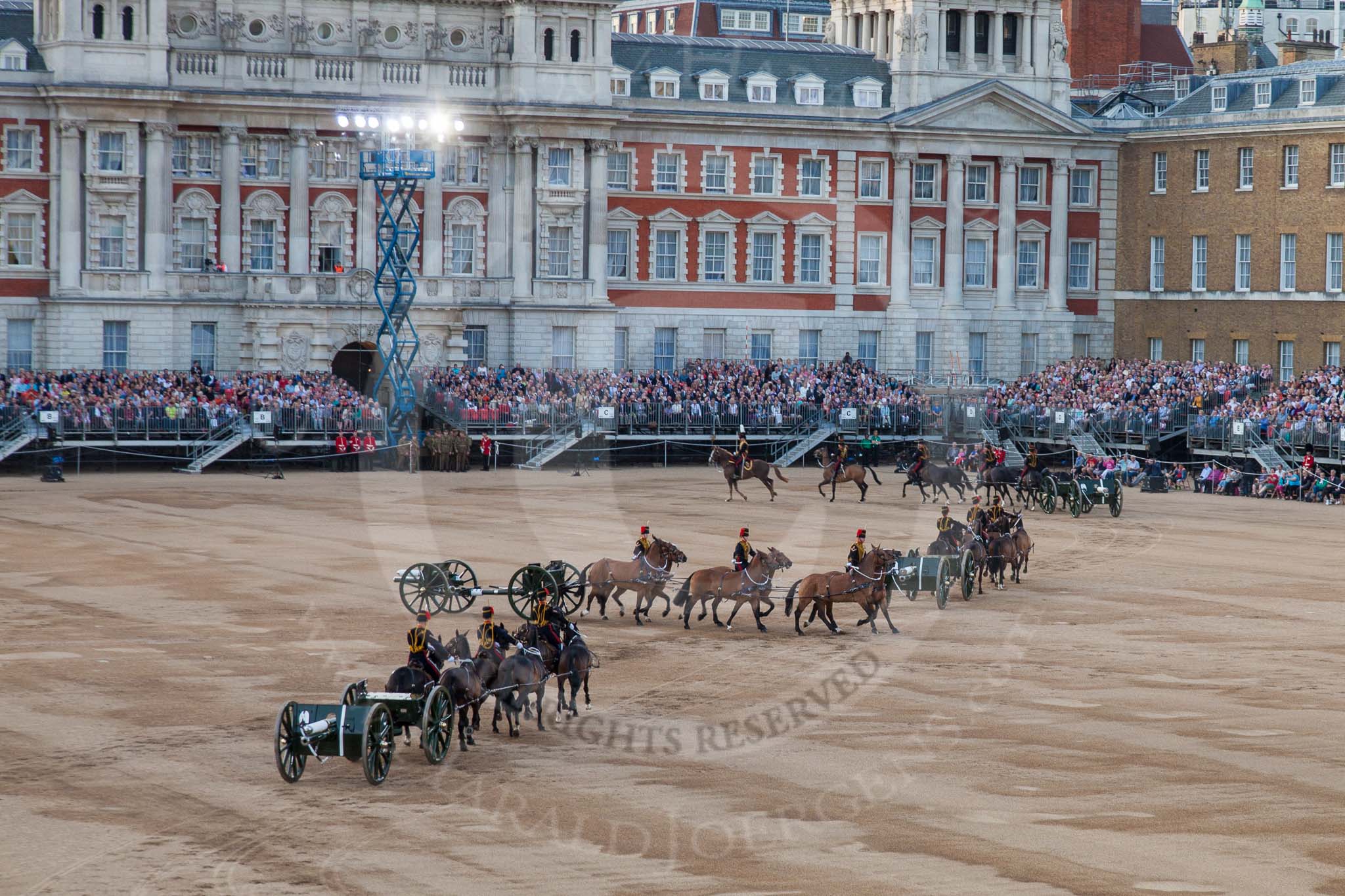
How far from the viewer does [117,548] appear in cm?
4169

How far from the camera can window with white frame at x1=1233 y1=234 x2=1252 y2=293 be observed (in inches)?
3002

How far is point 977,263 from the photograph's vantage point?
81.4 m

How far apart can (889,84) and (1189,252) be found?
14.3m

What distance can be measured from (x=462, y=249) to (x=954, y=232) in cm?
2086

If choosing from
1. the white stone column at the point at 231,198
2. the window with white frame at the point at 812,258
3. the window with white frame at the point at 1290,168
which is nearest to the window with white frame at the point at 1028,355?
the window with white frame at the point at 812,258

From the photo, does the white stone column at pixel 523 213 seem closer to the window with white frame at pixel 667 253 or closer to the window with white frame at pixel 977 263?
the window with white frame at pixel 667 253

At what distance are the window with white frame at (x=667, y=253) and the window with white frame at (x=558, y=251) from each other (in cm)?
419

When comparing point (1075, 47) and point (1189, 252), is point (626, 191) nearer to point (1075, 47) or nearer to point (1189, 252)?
point (1189, 252)

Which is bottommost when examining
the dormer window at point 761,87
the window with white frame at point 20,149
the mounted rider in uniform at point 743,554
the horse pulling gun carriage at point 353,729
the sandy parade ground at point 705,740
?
the sandy parade ground at point 705,740

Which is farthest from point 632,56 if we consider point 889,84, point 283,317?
point 283,317

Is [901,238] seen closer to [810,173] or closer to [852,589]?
[810,173]

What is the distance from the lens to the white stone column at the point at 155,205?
226ft

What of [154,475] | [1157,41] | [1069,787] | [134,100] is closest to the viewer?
[1069,787]

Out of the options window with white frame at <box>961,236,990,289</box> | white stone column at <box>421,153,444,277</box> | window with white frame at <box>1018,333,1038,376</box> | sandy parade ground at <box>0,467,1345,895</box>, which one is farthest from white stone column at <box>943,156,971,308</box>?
sandy parade ground at <box>0,467,1345,895</box>
